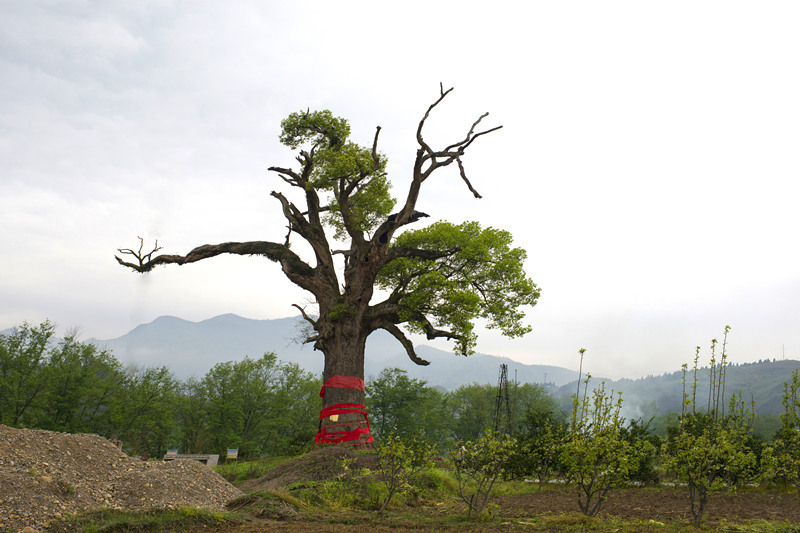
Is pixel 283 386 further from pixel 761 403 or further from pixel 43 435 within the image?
pixel 761 403

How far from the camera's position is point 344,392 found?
14.0 m

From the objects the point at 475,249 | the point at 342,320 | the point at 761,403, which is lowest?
the point at 761,403

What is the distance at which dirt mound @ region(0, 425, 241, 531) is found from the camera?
21.9 feet

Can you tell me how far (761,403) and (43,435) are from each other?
146m

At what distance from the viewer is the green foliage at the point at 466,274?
1432 cm

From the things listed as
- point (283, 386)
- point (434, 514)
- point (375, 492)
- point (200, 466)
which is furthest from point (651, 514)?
point (283, 386)

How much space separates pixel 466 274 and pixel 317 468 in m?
7.21

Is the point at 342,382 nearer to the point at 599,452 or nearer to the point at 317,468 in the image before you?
the point at 317,468

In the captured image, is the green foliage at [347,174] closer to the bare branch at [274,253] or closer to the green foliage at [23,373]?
the bare branch at [274,253]

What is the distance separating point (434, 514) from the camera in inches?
321

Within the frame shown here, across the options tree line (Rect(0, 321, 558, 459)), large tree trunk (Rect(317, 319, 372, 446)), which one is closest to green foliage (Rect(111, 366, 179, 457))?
tree line (Rect(0, 321, 558, 459))

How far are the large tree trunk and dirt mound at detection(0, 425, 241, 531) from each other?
4.25m

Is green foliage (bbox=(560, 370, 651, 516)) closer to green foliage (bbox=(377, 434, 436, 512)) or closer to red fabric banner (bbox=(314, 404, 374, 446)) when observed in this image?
green foliage (bbox=(377, 434, 436, 512))

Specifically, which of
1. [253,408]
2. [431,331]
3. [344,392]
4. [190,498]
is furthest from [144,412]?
[190,498]
